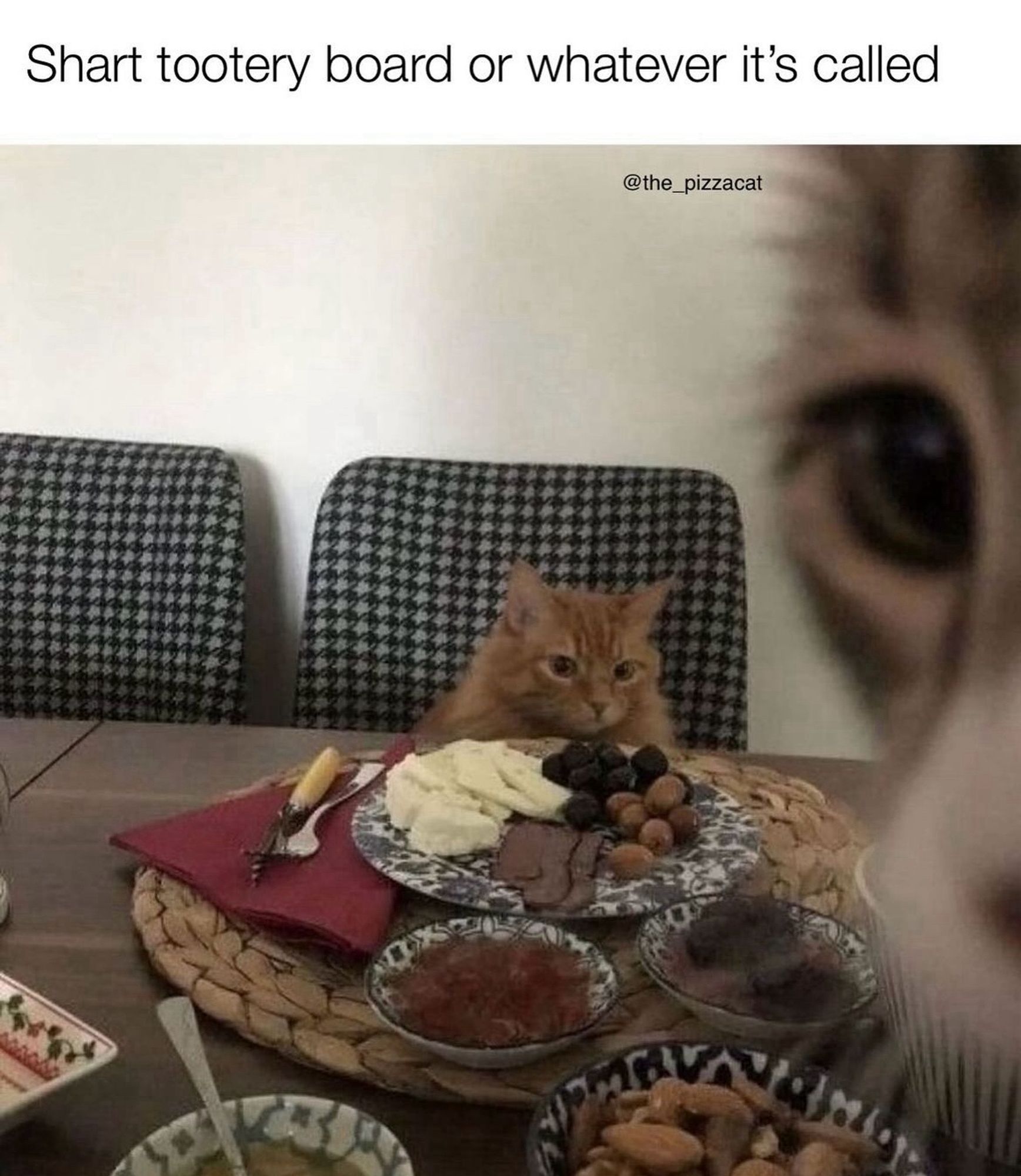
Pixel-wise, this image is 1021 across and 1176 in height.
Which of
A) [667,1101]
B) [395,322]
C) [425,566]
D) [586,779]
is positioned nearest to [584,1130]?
[667,1101]

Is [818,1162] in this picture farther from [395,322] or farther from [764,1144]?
[395,322]

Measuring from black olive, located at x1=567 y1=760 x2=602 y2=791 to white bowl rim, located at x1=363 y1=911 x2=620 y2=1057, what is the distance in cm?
8

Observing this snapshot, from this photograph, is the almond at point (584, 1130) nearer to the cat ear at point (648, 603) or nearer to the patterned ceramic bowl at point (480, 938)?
the patterned ceramic bowl at point (480, 938)

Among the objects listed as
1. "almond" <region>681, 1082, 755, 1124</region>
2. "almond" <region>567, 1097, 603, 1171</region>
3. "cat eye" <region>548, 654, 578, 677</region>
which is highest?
"cat eye" <region>548, 654, 578, 677</region>

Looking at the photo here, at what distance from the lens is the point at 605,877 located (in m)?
0.49

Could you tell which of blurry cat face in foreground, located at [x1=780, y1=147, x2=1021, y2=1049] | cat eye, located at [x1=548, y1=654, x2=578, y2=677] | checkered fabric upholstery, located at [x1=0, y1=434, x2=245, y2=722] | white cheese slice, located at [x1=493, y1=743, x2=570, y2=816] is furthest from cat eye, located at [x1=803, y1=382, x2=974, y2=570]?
checkered fabric upholstery, located at [x1=0, y1=434, x2=245, y2=722]

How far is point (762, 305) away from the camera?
0.25 metres

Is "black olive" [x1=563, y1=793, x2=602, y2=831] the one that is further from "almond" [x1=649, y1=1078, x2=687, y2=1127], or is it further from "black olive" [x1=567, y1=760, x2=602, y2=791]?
"almond" [x1=649, y1=1078, x2=687, y2=1127]

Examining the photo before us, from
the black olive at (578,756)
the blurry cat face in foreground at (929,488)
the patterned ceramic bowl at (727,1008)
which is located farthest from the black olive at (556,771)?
the blurry cat face in foreground at (929,488)

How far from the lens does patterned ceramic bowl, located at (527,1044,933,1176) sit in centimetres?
31

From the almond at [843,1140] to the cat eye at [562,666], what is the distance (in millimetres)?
358

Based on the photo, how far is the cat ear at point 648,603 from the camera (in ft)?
2.22

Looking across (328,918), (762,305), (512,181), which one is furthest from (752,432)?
(328,918)
